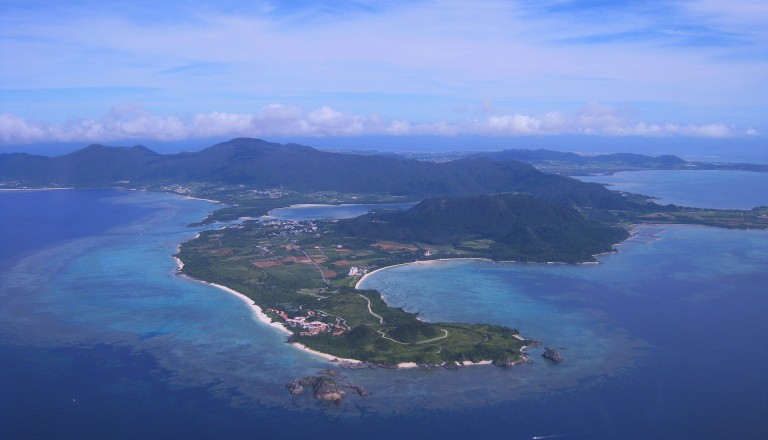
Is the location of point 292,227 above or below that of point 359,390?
above

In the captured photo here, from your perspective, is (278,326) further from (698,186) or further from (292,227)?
(698,186)

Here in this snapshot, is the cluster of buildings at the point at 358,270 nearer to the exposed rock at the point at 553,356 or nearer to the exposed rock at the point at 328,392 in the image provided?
the exposed rock at the point at 553,356

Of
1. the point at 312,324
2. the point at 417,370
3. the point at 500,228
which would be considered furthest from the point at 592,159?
the point at 417,370

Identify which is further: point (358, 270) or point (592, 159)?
point (592, 159)

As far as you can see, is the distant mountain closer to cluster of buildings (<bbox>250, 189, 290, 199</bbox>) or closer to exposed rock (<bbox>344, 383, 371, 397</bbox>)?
cluster of buildings (<bbox>250, 189, 290, 199</bbox>)

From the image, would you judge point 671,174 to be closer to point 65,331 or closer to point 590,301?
point 590,301

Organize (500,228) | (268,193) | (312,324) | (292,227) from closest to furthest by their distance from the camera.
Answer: (312,324)
(500,228)
(292,227)
(268,193)

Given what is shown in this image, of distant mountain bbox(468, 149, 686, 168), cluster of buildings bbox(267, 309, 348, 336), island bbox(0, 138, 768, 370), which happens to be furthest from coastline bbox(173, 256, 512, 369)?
distant mountain bbox(468, 149, 686, 168)
